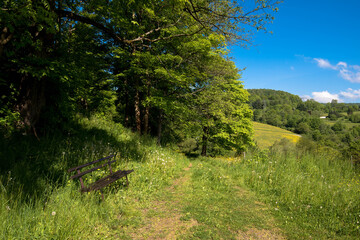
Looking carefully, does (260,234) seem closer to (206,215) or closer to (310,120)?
(206,215)

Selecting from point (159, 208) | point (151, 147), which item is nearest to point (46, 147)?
point (159, 208)

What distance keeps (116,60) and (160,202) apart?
9.88 meters

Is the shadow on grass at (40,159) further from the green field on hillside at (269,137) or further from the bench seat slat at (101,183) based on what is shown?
the green field on hillside at (269,137)

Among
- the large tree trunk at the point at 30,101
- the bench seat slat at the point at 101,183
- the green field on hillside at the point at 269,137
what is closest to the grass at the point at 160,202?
the bench seat slat at the point at 101,183

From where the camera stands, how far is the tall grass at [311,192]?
3.66 metres

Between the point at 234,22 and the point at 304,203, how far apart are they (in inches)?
209

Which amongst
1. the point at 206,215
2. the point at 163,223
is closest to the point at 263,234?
the point at 206,215

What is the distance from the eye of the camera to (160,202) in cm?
455

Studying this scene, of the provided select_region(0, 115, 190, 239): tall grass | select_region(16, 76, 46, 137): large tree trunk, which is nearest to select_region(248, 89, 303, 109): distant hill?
select_region(0, 115, 190, 239): tall grass

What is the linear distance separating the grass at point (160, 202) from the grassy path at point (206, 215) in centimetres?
2

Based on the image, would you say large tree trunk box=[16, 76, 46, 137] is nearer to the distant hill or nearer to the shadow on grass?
the shadow on grass

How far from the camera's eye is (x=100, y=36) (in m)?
10.4

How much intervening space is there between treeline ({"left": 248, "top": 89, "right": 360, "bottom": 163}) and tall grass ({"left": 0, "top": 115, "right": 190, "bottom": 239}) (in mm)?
38420

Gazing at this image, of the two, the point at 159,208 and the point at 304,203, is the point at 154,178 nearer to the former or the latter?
the point at 159,208
